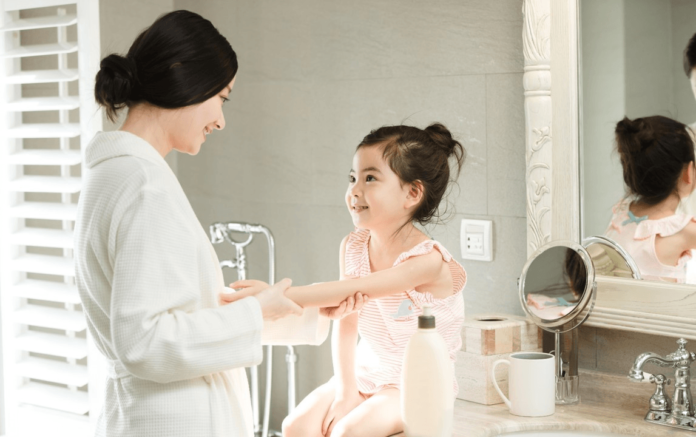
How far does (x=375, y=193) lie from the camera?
1.53 m

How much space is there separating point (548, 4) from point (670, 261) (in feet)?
1.95

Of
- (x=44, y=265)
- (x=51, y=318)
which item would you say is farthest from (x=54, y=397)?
(x=44, y=265)

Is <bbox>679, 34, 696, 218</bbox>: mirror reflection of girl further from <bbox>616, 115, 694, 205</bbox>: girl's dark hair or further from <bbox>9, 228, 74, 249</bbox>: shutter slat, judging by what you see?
<bbox>9, 228, 74, 249</bbox>: shutter slat

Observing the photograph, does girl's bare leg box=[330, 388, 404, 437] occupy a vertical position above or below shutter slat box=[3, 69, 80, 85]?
below

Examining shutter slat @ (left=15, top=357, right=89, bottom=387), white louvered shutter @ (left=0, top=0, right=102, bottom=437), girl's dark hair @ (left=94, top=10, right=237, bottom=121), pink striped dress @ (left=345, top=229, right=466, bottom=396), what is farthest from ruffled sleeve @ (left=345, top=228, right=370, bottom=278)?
shutter slat @ (left=15, top=357, right=89, bottom=387)

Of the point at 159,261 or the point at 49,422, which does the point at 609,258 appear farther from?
the point at 49,422

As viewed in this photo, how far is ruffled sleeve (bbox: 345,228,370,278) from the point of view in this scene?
1620mm

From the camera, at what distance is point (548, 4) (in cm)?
166

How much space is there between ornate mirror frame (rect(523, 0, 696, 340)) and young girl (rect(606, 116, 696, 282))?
0.08m

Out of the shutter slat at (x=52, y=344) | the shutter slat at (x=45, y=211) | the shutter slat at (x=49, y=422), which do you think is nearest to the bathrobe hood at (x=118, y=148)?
the shutter slat at (x=45, y=211)

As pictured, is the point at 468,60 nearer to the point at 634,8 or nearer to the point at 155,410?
the point at 634,8

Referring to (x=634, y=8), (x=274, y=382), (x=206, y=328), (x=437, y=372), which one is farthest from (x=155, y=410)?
(x=274, y=382)

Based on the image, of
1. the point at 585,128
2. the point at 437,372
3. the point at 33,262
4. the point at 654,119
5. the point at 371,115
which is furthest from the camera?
the point at 33,262

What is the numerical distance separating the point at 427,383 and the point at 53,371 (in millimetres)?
1377
